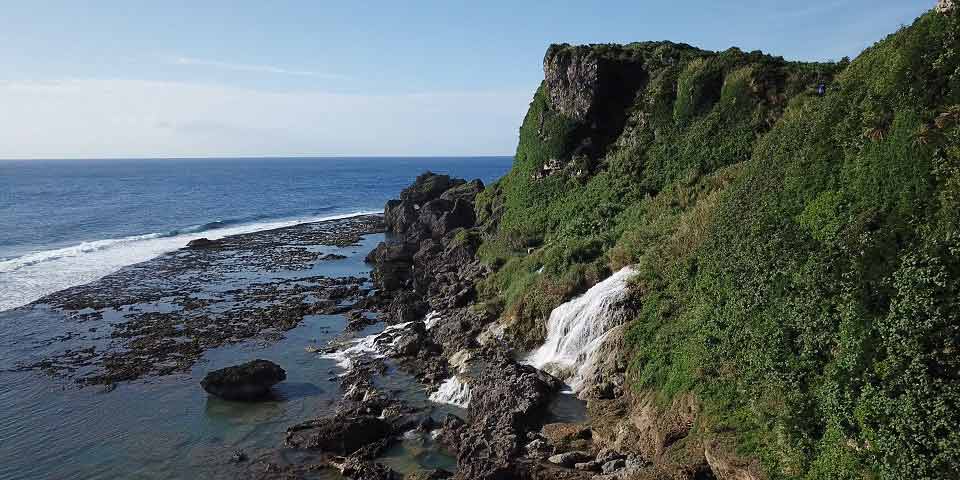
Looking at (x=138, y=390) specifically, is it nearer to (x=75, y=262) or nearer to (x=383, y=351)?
(x=383, y=351)

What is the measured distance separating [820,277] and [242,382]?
25803 millimetres

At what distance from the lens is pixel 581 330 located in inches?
1104

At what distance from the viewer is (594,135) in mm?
48594

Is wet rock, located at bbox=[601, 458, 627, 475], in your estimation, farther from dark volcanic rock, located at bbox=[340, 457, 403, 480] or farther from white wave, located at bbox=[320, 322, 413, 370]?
white wave, located at bbox=[320, 322, 413, 370]

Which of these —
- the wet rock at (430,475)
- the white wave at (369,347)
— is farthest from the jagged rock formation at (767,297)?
the white wave at (369,347)

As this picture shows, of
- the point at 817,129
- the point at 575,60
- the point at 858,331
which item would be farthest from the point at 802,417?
the point at 575,60

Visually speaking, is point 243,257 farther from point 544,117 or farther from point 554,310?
point 554,310

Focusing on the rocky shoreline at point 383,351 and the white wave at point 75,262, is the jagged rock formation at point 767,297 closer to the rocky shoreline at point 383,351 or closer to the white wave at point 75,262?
the rocky shoreline at point 383,351

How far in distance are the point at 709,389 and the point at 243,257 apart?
59765 mm

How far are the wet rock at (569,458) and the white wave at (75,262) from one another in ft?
158

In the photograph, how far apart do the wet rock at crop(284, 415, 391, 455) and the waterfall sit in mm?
8569

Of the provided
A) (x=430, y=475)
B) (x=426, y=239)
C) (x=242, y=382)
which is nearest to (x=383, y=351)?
(x=242, y=382)

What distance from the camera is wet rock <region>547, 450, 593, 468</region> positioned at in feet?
65.0

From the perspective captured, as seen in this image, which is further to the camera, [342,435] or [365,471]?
[342,435]
